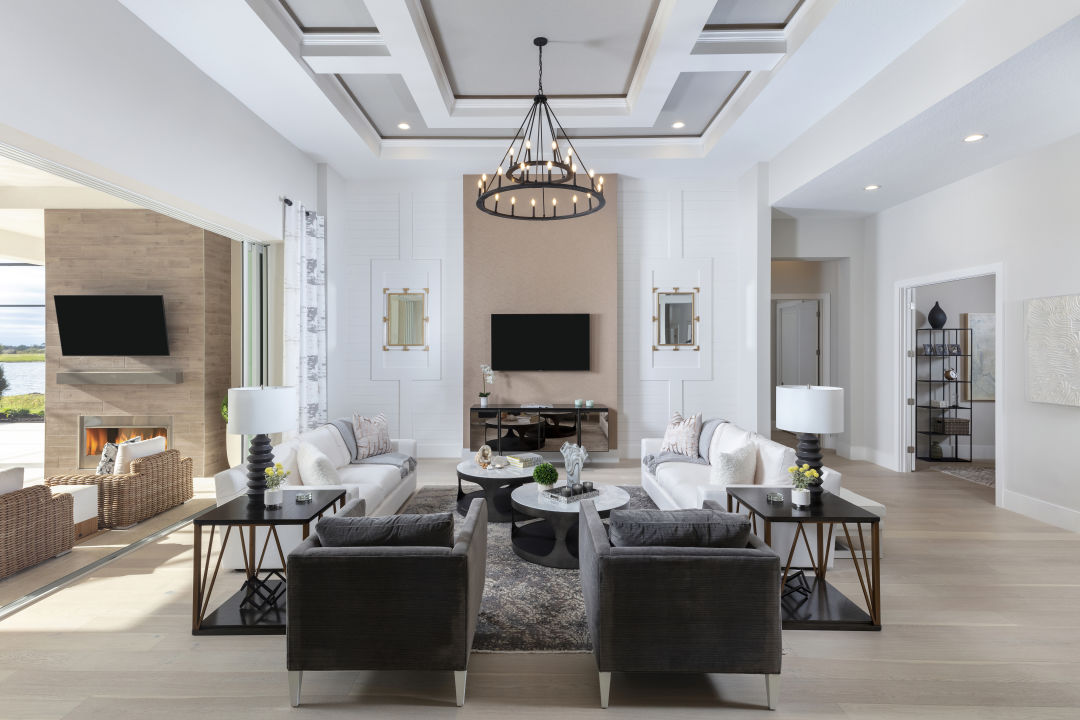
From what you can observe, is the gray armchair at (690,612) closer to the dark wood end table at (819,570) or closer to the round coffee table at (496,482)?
the dark wood end table at (819,570)

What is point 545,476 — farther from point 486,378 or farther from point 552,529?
point 486,378

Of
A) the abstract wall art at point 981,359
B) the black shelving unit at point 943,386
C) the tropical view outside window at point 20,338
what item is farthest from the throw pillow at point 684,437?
the tropical view outside window at point 20,338

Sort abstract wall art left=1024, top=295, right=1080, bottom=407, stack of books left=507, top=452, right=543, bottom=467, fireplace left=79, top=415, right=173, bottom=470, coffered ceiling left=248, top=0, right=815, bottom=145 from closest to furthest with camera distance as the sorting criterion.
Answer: coffered ceiling left=248, top=0, right=815, bottom=145
abstract wall art left=1024, top=295, right=1080, bottom=407
stack of books left=507, top=452, right=543, bottom=467
fireplace left=79, top=415, right=173, bottom=470

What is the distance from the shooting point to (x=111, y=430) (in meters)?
5.82

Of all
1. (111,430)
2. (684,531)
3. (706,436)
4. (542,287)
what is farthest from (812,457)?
(111,430)

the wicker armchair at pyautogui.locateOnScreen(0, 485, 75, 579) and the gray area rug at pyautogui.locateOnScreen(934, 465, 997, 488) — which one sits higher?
the wicker armchair at pyautogui.locateOnScreen(0, 485, 75, 579)

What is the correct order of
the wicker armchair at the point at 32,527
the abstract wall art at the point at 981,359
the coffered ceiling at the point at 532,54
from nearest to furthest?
the wicker armchair at the point at 32,527 < the coffered ceiling at the point at 532,54 < the abstract wall art at the point at 981,359

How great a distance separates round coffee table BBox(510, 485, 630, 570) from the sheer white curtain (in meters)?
2.86

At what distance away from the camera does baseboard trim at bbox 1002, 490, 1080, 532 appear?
4.21m

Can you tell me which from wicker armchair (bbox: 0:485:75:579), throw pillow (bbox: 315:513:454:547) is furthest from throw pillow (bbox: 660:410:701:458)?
wicker armchair (bbox: 0:485:75:579)

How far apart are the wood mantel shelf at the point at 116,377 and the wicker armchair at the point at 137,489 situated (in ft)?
4.09

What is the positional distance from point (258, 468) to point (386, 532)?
1182 millimetres

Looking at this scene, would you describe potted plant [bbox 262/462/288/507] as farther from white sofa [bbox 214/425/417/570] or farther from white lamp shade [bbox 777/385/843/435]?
white lamp shade [bbox 777/385/843/435]

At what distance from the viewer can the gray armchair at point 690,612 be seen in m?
2.03
